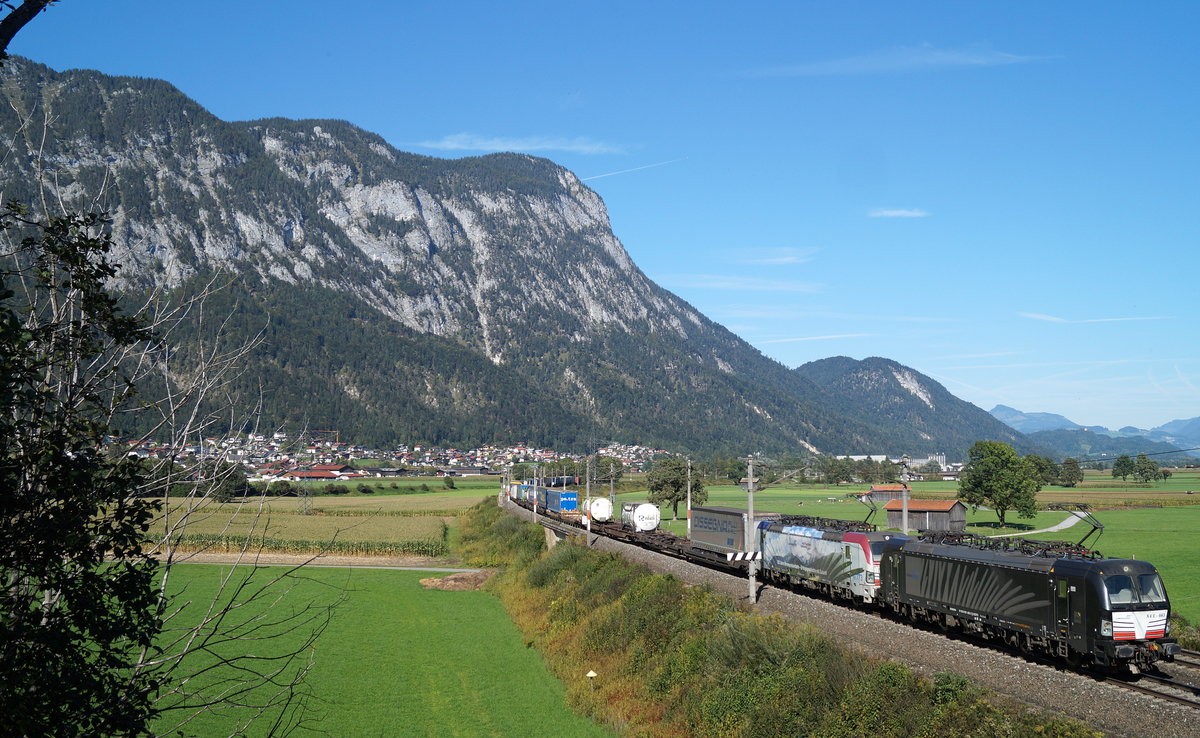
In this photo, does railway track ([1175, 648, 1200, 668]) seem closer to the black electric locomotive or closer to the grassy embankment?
the black electric locomotive

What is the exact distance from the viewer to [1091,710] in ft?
63.4

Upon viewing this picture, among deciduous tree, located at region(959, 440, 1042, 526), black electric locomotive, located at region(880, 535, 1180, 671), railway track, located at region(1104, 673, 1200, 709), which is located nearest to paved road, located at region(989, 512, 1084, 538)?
deciduous tree, located at region(959, 440, 1042, 526)

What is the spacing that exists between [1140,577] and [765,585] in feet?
68.7

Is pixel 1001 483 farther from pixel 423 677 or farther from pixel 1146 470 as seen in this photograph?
pixel 1146 470

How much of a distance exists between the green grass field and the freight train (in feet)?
37.8

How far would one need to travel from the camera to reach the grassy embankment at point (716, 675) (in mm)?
20094

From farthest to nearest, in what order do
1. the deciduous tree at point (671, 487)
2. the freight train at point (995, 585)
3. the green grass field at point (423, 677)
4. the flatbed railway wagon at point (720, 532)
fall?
the deciduous tree at point (671, 487) → the flatbed railway wagon at point (720, 532) → the green grass field at point (423, 677) → the freight train at point (995, 585)

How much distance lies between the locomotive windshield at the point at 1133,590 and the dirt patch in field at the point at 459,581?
4551 cm

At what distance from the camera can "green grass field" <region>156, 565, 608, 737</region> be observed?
93.4 ft

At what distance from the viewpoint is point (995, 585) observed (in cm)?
2592

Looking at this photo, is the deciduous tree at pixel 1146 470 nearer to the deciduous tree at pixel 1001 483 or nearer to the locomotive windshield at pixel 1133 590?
the deciduous tree at pixel 1001 483

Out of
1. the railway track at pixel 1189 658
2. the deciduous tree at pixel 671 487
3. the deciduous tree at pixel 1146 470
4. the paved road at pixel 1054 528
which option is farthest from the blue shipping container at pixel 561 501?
the deciduous tree at pixel 1146 470

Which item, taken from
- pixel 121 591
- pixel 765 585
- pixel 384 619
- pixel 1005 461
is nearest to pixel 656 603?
pixel 765 585

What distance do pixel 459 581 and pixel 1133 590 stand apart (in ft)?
159
